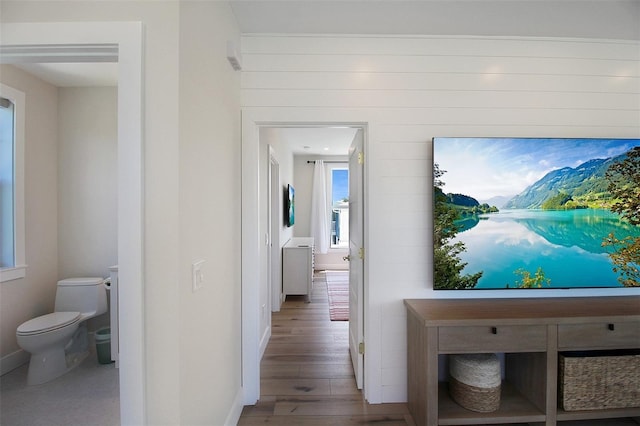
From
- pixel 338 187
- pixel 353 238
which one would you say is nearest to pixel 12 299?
pixel 353 238

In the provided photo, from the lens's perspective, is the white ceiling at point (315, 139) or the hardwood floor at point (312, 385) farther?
the white ceiling at point (315, 139)

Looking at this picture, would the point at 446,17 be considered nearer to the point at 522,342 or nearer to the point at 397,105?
the point at 397,105

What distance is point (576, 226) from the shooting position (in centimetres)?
202

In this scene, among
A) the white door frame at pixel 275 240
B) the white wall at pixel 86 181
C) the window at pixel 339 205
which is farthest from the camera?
the window at pixel 339 205

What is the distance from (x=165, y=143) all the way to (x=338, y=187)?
5522 mm

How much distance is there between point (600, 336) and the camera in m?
1.67

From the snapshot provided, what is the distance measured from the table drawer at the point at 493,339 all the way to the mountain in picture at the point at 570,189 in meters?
0.82

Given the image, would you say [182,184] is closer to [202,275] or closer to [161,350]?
[202,275]

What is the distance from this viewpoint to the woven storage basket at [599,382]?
1.68 m

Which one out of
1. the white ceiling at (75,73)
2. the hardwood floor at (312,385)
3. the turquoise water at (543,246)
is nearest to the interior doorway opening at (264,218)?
the hardwood floor at (312,385)

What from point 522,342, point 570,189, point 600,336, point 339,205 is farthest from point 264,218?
point 339,205

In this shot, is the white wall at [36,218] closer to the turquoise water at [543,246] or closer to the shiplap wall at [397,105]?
the shiplap wall at [397,105]

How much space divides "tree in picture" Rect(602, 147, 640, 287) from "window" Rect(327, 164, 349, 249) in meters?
4.69

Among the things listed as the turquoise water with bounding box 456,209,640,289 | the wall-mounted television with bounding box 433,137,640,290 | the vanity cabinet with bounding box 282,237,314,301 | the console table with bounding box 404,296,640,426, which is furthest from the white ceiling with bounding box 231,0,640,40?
the vanity cabinet with bounding box 282,237,314,301
